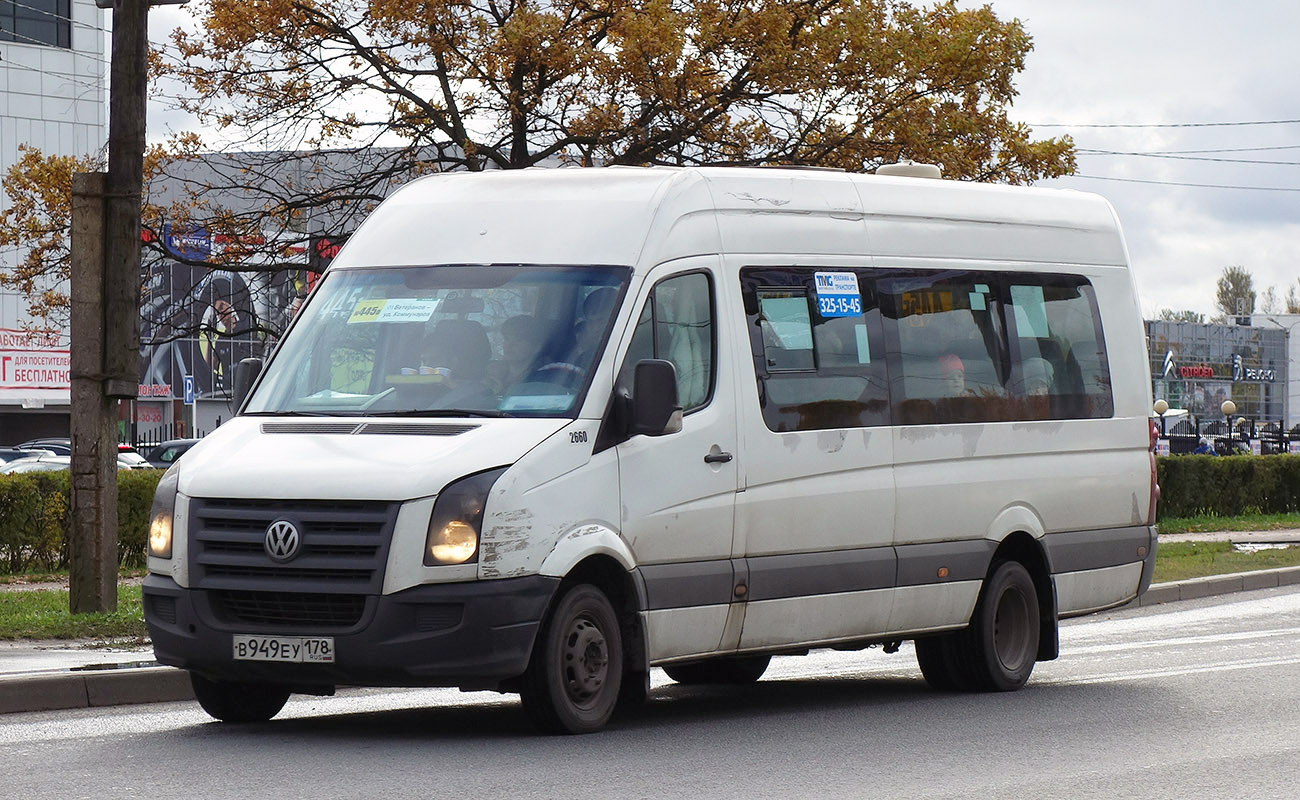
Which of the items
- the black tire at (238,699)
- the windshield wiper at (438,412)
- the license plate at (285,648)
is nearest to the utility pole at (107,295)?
the black tire at (238,699)

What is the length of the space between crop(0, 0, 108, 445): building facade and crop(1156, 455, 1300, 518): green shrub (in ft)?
122

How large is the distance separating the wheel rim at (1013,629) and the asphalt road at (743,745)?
21 cm

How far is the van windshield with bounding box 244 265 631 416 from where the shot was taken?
8969 millimetres

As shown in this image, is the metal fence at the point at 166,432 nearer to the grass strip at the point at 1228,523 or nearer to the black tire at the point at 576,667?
the grass strip at the point at 1228,523

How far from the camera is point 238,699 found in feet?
30.7

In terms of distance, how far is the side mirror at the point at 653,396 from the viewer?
8.85 meters

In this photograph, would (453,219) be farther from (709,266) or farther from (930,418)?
(930,418)

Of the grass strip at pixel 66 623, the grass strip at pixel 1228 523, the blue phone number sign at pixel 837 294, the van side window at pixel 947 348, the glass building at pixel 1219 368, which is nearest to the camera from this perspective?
the blue phone number sign at pixel 837 294

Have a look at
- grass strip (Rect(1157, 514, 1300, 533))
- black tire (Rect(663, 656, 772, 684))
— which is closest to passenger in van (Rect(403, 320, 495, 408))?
black tire (Rect(663, 656, 772, 684))

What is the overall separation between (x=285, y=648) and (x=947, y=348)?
14.6ft

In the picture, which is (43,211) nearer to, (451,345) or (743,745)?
(451,345)

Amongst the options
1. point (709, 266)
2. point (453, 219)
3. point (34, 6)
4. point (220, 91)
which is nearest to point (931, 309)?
point (709, 266)

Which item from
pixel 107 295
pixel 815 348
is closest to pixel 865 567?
pixel 815 348

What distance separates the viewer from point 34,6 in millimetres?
59094
